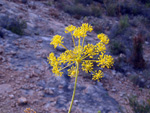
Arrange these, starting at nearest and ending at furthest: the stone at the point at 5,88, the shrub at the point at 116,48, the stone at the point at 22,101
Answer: the stone at the point at 22,101 < the stone at the point at 5,88 < the shrub at the point at 116,48

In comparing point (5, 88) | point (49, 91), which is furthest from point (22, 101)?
point (49, 91)

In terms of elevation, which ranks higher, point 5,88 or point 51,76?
point 51,76

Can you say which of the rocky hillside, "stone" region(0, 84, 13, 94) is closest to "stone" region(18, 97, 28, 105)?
the rocky hillside

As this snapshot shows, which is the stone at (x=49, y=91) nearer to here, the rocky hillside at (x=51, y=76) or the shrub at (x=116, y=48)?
the rocky hillside at (x=51, y=76)

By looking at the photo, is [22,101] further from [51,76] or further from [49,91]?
[51,76]

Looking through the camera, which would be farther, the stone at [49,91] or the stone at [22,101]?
the stone at [49,91]

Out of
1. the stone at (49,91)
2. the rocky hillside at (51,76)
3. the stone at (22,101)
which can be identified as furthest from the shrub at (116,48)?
the stone at (22,101)

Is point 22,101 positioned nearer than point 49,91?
Yes

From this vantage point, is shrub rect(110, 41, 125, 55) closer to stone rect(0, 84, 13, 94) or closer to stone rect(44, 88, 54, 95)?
Answer: stone rect(44, 88, 54, 95)

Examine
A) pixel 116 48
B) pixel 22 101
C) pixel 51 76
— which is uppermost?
pixel 116 48

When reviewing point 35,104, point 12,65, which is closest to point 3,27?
point 12,65

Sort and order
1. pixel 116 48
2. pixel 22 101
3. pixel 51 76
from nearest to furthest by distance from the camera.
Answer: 1. pixel 22 101
2. pixel 51 76
3. pixel 116 48

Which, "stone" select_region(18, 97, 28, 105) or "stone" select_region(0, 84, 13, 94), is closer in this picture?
"stone" select_region(18, 97, 28, 105)

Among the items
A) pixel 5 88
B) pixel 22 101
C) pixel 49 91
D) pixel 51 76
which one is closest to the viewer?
pixel 22 101
